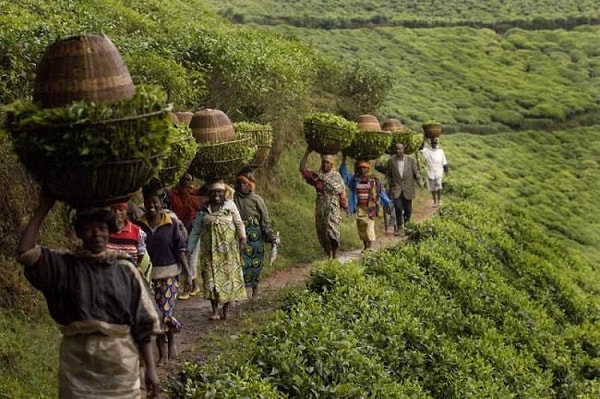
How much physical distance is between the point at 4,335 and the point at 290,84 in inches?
349

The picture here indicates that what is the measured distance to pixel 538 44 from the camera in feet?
137

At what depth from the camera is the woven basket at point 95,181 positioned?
4312 mm

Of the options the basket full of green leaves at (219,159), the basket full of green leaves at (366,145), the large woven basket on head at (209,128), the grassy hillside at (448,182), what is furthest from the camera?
the basket full of green leaves at (366,145)

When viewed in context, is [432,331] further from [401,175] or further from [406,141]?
[406,141]

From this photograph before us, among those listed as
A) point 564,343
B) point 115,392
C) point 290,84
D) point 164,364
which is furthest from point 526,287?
point 115,392

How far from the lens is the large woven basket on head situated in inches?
337

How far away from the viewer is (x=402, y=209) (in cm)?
1474

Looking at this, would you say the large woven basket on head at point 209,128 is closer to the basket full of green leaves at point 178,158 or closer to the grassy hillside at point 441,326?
the basket full of green leaves at point 178,158

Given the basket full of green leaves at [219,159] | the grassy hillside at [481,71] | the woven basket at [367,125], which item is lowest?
the grassy hillside at [481,71]

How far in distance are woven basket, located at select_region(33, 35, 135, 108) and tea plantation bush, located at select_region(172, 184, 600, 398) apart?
2.51 meters

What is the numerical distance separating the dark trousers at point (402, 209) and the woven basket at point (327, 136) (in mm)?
3282

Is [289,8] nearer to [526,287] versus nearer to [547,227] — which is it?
[547,227]

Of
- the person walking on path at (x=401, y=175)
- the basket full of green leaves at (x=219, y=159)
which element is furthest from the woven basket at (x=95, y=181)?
the person walking on path at (x=401, y=175)

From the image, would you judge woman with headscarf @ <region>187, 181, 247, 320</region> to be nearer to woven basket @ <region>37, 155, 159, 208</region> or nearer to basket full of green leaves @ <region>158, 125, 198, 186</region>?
basket full of green leaves @ <region>158, 125, 198, 186</region>
